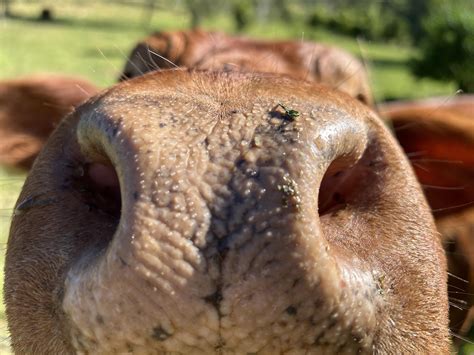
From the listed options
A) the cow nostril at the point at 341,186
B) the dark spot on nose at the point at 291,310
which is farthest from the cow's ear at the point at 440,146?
the dark spot on nose at the point at 291,310

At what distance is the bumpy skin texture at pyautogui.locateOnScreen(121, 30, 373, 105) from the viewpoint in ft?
10.1

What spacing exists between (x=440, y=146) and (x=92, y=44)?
25242 millimetres

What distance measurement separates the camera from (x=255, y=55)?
3.16m

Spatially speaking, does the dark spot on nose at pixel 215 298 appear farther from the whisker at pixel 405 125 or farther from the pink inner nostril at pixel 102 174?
the whisker at pixel 405 125

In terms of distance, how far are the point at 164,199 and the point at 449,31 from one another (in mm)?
19542

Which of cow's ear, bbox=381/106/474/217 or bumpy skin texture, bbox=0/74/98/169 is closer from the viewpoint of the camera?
cow's ear, bbox=381/106/474/217

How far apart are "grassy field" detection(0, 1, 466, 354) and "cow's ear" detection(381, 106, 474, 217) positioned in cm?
175

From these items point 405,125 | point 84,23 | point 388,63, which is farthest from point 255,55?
point 84,23

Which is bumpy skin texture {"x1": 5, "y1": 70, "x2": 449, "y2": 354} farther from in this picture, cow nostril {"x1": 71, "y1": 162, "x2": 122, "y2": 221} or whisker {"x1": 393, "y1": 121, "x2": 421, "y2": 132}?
whisker {"x1": 393, "y1": 121, "x2": 421, "y2": 132}

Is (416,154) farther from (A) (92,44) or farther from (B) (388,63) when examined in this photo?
(B) (388,63)

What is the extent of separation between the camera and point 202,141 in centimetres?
147

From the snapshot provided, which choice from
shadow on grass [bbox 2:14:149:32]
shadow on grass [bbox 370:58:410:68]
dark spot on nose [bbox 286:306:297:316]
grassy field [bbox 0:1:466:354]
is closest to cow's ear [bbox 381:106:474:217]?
dark spot on nose [bbox 286:306:297:316]

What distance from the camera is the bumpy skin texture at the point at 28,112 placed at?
11.2ft

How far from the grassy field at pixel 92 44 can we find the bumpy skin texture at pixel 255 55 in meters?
0.88
